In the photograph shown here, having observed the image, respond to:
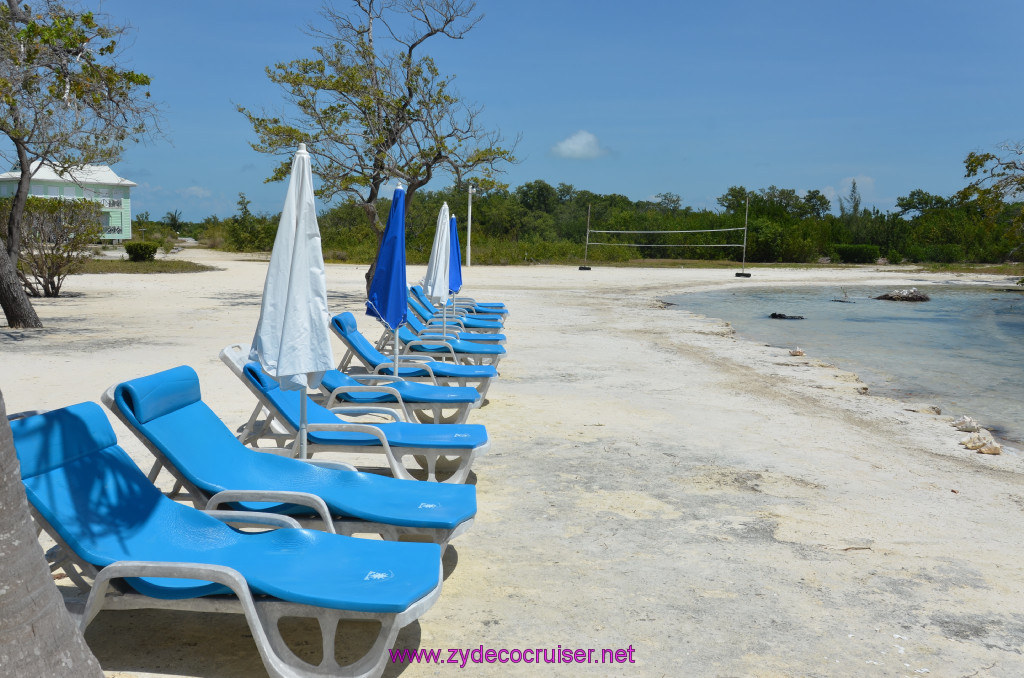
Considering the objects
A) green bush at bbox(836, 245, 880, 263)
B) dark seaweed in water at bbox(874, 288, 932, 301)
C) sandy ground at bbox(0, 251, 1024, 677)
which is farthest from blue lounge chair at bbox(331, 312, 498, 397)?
green bush at bbox(836, 245, 880, 263)

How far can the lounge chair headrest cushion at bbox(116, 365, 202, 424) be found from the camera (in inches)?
147

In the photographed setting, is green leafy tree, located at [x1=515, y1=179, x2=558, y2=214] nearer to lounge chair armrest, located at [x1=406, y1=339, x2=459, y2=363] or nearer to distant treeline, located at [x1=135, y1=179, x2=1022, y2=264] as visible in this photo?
distant treeline, located at [x1=135, y1=179, x2=1022, y2=264]

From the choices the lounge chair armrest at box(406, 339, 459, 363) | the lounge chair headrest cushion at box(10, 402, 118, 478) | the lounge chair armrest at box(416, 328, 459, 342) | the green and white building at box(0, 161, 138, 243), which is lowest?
the lounge chair armrest at box(406, 339, 459, 363)

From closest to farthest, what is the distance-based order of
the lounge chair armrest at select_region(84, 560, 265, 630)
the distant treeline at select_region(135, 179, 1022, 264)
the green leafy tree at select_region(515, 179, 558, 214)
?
the lounge chair armrest at select_region(84, 560, 265, 630), the distant treeline at select_region(135, 179, 1022, 264), the green leafy tree at select_region(515, 179, 558, 214)

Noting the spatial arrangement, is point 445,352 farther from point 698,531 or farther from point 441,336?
point 698,531

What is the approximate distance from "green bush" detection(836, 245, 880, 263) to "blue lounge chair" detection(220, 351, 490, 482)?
52157mm

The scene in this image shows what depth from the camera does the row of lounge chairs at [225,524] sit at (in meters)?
2.80

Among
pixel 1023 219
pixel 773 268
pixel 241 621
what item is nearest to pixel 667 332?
pixel 241 621

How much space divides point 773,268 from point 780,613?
43922 mm

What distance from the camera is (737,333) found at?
645 inches

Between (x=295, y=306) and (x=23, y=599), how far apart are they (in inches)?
98.4

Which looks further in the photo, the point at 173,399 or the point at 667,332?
the point at 667,332

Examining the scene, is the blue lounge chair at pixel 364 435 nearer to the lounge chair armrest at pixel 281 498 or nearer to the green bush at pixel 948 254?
the lounge chair armrest at pixel 281 498

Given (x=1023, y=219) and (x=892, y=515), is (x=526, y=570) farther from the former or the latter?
(x=1023, y=219)
